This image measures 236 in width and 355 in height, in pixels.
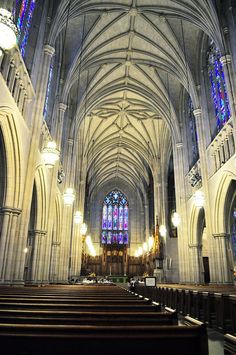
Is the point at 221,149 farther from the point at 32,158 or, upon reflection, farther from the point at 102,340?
the point at 102,340

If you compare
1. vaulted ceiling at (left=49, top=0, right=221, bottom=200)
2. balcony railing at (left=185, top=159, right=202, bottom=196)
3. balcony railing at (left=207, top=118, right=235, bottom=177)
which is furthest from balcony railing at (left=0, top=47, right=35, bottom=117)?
balcony railing at (left=185, top=159, right=202, bottom=196)

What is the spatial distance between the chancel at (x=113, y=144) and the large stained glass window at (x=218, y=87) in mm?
106

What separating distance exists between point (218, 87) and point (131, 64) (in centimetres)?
753

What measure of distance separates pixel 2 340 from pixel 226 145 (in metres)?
13.2

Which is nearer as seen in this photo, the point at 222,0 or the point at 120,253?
the point at 222,0

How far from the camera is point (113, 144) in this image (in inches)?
1267

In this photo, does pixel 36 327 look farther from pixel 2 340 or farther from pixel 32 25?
pixel 32 25

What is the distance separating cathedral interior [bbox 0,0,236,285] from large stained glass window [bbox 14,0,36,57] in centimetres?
4

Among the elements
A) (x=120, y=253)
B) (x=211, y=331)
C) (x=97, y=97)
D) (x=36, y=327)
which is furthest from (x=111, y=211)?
(x=36, y=327)

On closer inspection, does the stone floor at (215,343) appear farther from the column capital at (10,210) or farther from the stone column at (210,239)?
the stone column at (210,239)

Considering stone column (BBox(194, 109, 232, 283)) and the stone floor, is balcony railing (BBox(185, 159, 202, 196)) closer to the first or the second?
stone column (BBox(194, 109, 232, 283))

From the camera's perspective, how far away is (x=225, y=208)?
46.9 feet

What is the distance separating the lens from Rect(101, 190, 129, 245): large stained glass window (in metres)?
39.9

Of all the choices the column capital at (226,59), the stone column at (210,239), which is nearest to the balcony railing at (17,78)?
the column capital at (226,59)
